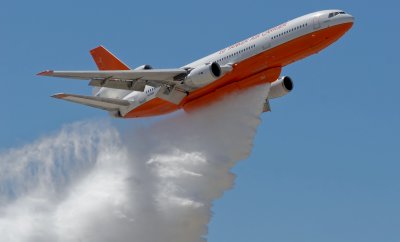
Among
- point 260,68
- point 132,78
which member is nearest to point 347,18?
point 260,68

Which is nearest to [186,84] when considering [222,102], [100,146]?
Answer: [222,102]

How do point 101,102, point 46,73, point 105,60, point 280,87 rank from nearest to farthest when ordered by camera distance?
1. point 46,73
2. point 101,102
3. point 280,87
4. point 105,60

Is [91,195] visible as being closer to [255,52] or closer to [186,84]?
[186,84]

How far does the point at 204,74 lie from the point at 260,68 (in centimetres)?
369

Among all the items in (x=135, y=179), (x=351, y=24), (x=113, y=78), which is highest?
(x=351, y=24)

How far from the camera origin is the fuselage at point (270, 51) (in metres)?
63.3

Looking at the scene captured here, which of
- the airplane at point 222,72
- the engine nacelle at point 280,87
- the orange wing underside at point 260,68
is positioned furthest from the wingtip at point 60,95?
the engine nacelle at point 280,87

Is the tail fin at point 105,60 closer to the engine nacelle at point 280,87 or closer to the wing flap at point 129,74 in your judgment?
the wing flap at point 129,74

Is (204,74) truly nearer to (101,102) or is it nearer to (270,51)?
(270,51)

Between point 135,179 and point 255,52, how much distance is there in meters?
11.2

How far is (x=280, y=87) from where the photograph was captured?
2749 inches

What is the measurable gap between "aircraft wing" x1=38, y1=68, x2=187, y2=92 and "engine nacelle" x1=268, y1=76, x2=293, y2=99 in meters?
7.54

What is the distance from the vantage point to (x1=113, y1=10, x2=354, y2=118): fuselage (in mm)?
63281

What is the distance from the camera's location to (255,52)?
63.9m
